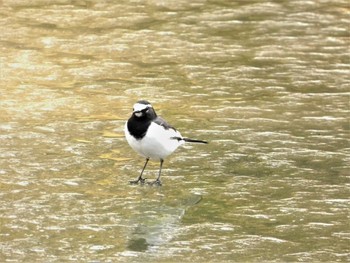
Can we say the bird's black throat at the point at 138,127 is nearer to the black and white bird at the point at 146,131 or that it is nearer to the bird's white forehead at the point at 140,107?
the black and white bird at the point at 146,131

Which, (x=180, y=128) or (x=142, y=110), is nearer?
(x=142, y=110)

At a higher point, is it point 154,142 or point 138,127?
point 138,127

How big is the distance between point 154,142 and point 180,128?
6.59ft

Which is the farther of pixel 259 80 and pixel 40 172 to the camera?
pixel 259 80

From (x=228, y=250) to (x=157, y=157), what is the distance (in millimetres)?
1726

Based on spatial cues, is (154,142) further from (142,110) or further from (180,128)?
(180,128)

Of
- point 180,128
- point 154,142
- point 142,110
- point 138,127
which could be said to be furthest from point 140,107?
point 180,128

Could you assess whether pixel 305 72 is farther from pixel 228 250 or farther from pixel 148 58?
pixel 228 250

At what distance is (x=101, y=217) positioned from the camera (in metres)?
8.16

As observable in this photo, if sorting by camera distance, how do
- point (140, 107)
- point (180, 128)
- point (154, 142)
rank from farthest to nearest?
point (180, 128) → point (154, 142) → point (140, 107)

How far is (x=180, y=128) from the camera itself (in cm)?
1078

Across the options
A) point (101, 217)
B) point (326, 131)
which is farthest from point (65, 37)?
point (101, 217)

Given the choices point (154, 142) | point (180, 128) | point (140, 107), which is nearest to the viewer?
point (140, 107)

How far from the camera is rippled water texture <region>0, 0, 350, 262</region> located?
7770mm
